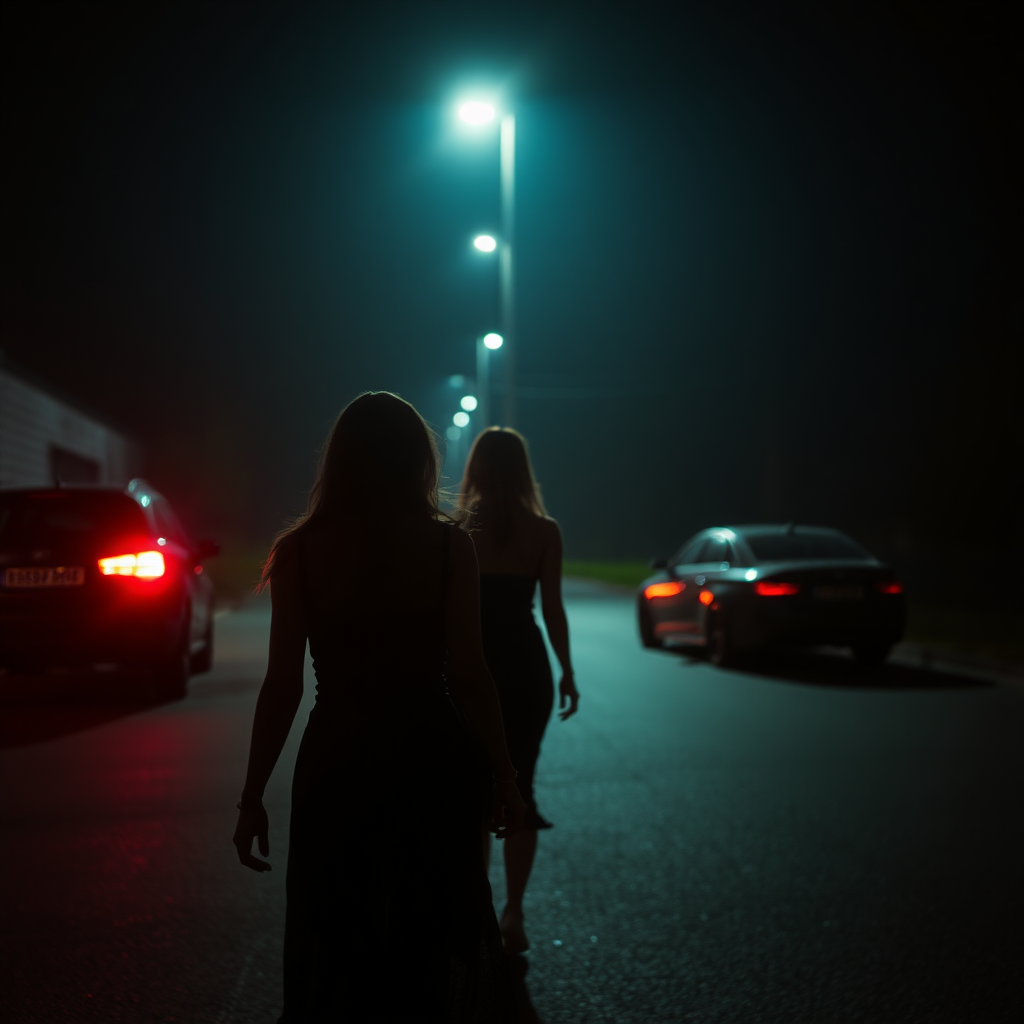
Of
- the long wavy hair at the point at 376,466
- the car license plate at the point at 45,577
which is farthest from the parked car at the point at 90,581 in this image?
the long wavy hair at the point at 376,466

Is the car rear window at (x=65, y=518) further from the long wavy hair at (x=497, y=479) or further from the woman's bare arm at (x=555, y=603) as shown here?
the woman's bare arm at (x=555, y=603)

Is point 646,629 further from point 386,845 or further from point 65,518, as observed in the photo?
point 386,845

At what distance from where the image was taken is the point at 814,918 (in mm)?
5242

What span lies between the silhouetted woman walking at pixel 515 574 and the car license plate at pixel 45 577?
1230 mm

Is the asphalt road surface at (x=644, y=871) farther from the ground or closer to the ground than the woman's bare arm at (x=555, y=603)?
closer to the ground

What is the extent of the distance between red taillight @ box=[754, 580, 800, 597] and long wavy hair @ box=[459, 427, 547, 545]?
9259 millimetres

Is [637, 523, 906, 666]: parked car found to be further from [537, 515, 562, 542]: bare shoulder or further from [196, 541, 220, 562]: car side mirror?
[196, 541, 220, 562]: car side mirror

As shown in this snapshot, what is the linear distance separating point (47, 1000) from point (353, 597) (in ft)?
7.72

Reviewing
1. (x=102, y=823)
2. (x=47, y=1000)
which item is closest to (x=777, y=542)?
(x=102, y=823)

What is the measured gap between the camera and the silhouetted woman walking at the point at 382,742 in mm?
2668

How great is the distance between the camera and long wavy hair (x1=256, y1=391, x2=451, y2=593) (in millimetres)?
2680

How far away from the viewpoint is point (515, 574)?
4359 millimetres

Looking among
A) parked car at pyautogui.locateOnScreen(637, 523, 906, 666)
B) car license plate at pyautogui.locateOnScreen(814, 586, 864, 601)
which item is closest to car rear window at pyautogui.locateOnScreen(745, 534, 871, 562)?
parked car at pyautogui.locateOnScreen(637, 523, 906, 666)

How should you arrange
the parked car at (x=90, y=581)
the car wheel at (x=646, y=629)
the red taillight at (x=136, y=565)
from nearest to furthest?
the parked car at (x=90, y=581) → the red taillight at (x=136, y=565) → the car wheel at (x=646, y=629)
